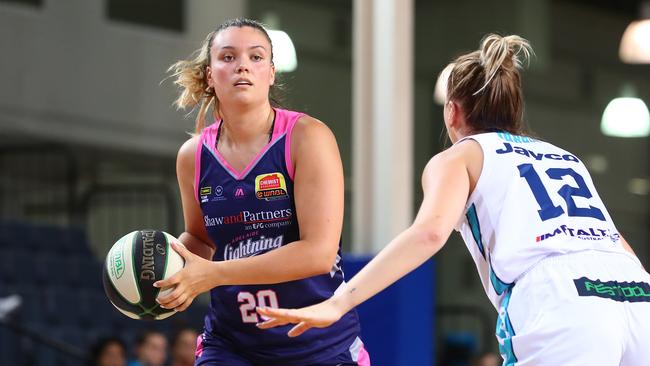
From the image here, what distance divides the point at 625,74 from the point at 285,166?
449 inches

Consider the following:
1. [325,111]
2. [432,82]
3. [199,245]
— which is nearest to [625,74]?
[432,82]

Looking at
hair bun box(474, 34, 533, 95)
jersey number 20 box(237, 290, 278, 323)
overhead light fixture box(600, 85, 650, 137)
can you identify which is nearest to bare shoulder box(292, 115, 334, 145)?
jersey number 20 box(237, 290, 278, 323)

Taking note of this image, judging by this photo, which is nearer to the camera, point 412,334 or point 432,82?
point 412,334

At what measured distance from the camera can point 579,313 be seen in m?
2.54

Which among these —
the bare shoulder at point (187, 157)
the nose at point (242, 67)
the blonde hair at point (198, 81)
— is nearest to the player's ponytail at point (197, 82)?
the blonde hair at point (198, 81)

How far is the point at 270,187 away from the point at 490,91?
0.76 meters

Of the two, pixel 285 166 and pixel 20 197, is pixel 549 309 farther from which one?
pixel 20 197

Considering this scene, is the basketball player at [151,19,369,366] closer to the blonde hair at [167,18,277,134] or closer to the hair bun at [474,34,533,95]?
the blonde hair at [167,18,277,134]

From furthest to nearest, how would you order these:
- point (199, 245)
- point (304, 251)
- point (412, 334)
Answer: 1. point (412, 334)
2. point (199, 245)
3. point (304, 251)

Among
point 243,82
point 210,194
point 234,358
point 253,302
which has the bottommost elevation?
point 234,358

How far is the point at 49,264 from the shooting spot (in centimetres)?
980

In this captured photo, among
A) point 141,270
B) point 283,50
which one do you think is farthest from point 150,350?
point 141,270

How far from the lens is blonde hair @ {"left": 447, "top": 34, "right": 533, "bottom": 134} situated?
2.90m

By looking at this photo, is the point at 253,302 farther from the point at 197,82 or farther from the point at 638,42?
the point at 638,42
